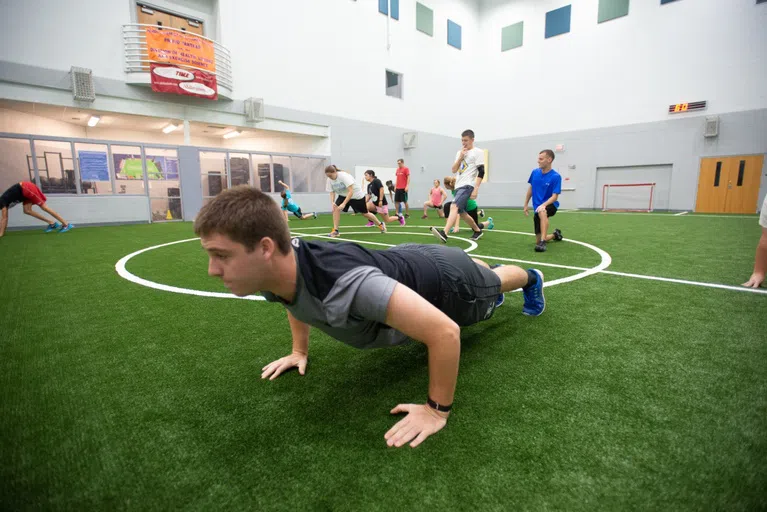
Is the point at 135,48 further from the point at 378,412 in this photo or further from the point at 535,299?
the point at 378,412

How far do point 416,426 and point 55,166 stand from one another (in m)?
14.8

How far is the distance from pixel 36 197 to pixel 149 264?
22.9 feet

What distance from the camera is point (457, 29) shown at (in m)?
20.7

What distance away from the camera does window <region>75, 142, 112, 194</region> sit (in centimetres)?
1153

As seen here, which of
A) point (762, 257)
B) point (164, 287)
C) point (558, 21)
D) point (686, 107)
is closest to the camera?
point (762, 257)

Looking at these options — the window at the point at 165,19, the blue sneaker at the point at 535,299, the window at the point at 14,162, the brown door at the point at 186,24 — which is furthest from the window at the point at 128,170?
the blue sneaker at the point at 535,299

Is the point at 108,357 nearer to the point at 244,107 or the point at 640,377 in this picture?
the point at 640,377

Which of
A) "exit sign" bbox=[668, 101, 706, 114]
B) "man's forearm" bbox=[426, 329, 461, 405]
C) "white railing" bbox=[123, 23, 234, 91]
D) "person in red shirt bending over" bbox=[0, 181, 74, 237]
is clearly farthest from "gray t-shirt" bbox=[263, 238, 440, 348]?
"exit sign" bbox=[668, 101, 706, 114]

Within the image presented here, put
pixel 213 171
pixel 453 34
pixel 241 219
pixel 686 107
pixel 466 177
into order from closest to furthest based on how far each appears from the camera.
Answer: pixel 241 219 < pixel 466 177 < pixel 213 171 < pixel 686 107 < pixel 453 34

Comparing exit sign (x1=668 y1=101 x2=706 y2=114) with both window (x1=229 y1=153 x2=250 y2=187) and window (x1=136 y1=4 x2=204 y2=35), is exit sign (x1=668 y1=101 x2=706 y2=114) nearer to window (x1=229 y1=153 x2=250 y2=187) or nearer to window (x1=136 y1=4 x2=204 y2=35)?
window (x1=229 y1=153 x2=250 y2=187)

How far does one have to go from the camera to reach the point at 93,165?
38.6 feet

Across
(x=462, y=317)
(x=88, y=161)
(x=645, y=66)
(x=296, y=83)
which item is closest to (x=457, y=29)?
(x=645, y=66)

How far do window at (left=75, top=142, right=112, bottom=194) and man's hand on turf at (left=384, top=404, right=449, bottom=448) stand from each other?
47.1 ft

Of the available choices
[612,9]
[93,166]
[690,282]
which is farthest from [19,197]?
[612,9]
